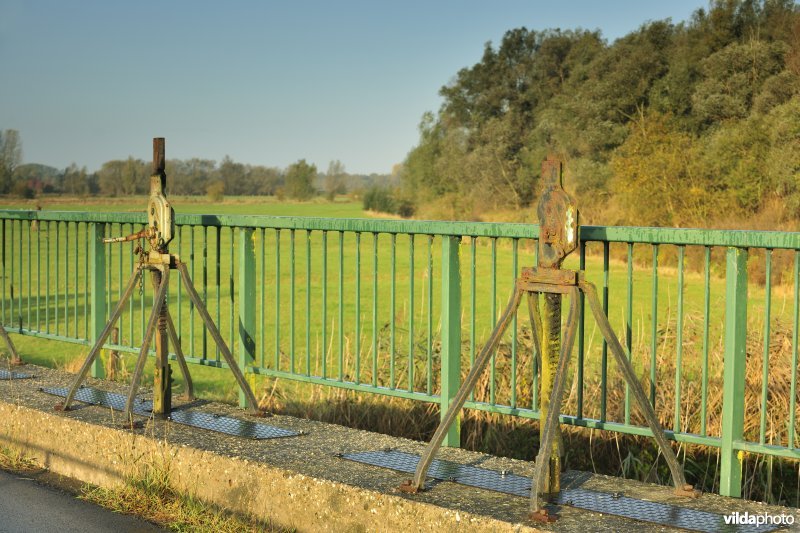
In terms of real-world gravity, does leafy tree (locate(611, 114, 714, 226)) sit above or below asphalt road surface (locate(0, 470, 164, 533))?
above

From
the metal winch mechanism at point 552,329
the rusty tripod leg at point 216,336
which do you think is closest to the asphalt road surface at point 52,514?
the rusty tripod leg at point 216,336

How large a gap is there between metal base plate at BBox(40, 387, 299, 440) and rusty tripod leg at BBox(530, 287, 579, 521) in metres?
2.12

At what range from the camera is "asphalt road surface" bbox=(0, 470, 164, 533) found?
5633 mm

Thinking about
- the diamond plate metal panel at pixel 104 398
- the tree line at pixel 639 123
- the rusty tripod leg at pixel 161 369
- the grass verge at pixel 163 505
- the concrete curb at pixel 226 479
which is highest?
the tree line at pixel 639 123

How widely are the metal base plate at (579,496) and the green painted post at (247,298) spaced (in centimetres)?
167

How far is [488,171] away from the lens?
6234 centimetres

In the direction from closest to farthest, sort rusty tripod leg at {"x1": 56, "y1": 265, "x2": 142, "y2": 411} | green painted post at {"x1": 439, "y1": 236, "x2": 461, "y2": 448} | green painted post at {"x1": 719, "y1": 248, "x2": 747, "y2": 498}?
green painted post at {"x1": 719, "y1": 248, "x2": 747, "y2": 498}, green painted post at {"x1": 439, "y1": 236, "x2": 461, "y2": 448}, rusty tripod leg at {"x1": 56, "y1": 265, "x2": 142, "y2": 411}

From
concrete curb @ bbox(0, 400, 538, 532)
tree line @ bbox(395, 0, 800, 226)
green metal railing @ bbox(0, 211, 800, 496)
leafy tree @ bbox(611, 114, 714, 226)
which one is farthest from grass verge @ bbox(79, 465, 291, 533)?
leafy tree @ bbox(611, 114, 714, 226)

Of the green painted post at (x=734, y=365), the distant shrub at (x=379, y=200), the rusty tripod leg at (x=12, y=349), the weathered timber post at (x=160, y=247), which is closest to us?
the green painted post at (x=734, y=365)

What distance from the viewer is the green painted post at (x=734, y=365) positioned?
5219 millimetres

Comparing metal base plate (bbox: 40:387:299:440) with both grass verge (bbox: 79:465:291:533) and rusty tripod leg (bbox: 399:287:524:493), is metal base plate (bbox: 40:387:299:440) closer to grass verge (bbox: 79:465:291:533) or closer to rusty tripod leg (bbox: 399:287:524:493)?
grass verge (bbox: 79:465:291:533)

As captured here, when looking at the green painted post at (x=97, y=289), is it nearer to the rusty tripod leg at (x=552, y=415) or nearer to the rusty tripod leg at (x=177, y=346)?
the rusty tripod leg at (x=177, y=346)

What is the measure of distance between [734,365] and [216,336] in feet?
10.4

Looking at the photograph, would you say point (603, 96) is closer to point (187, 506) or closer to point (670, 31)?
point (670, 31)
